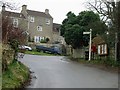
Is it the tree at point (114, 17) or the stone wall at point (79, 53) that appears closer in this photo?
the tree at point (114, 17)

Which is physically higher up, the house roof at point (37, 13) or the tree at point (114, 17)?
the house roof at point (37, 13)

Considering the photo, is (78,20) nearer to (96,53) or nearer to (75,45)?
(75,45)

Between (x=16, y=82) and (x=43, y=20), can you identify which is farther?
(x=43, y=20)

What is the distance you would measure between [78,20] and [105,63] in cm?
1859

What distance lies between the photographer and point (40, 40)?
76.9 metres

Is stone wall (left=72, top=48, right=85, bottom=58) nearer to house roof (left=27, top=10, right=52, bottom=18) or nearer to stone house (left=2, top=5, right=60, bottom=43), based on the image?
stone house (left=2, top=5, right=60, bottom=43)

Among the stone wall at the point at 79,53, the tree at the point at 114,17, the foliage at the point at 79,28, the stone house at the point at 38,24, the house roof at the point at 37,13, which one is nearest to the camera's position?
the tree at the point at 114,17

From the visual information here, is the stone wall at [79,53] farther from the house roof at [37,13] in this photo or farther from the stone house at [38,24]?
the house roof at [37,13]

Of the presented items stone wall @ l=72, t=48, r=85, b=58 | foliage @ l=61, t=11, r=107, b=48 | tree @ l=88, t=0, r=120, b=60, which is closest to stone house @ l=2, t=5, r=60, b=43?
stone wall @ l=72, t=48, r=85, b=58

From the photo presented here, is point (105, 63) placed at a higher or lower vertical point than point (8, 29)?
lower

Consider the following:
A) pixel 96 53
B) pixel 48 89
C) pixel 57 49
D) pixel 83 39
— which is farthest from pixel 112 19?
pixel 57 49

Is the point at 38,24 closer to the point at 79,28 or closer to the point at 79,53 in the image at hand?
the point at 79,53

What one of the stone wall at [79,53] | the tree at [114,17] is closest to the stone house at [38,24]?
the stone wall at [79,53]

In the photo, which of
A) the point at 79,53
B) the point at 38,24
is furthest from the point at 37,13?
the point at 79,53
